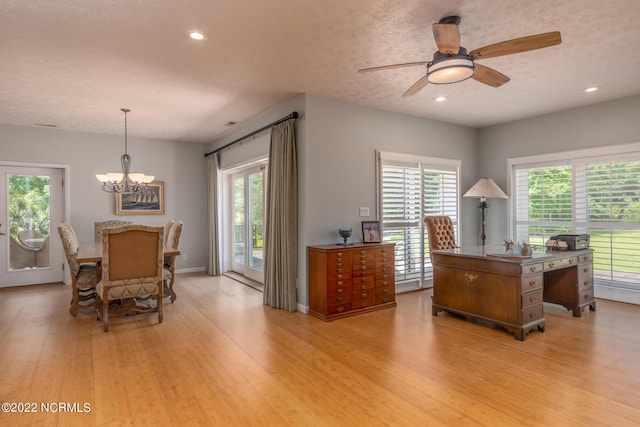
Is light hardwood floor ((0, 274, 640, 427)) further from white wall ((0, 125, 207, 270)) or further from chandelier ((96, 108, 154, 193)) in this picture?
white wall ((0, 125, 207, 270))

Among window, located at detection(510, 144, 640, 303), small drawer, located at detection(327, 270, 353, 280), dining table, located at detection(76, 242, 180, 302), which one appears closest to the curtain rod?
small drawer, located at detection(327, 270, 353, 280)

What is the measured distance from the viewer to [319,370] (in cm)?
284

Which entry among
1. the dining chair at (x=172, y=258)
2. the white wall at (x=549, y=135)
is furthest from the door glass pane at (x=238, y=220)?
the white wall at (x=549, y=135)

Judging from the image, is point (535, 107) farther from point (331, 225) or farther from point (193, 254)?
point (193, 254)

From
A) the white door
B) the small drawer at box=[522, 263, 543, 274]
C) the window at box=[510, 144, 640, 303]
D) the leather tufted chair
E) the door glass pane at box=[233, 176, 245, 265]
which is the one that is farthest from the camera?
the door glass pane at box=[233, 176, 245, 265]

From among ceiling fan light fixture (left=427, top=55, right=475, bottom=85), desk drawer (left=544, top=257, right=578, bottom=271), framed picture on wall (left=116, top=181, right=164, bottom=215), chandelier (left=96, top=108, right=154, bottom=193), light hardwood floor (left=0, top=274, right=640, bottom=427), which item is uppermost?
ceiling fan light fixture (left=427, top=55, right=475, bottom=85)

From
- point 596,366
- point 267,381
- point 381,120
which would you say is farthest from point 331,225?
point 596,366

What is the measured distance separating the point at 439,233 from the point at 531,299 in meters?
1.61

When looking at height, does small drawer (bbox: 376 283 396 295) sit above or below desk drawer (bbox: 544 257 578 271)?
below

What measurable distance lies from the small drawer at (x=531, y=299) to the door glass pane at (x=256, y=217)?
3918mm

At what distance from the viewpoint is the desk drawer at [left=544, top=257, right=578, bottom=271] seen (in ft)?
12.3

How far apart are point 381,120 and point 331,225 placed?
5.62 ft

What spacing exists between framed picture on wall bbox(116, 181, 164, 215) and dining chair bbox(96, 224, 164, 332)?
298 cm

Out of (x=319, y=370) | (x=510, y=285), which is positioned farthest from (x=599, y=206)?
(x=319, y=370)
